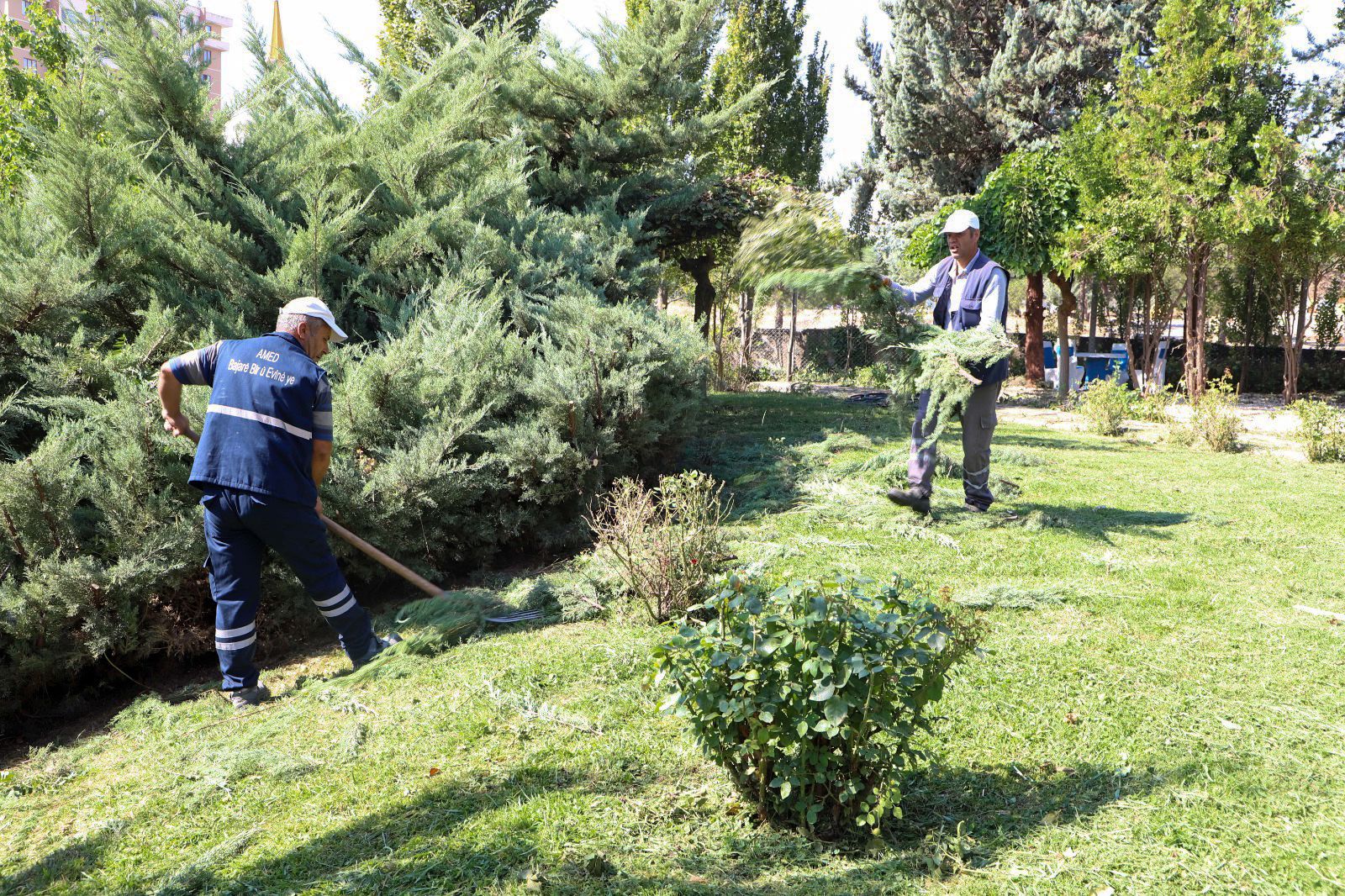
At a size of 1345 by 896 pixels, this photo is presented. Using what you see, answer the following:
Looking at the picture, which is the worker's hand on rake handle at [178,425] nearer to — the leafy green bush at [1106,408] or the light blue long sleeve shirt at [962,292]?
the light blue long sleeve shirt at [962,292]

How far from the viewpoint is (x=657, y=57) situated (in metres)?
10.9

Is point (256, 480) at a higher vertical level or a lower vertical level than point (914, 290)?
lower

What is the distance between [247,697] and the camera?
4.32 metres

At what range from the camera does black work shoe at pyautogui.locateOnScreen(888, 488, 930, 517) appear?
20.6ft

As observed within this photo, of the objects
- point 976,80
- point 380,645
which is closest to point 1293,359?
point 976,80

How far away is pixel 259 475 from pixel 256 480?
3cm

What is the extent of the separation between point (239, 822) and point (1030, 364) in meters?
19.1

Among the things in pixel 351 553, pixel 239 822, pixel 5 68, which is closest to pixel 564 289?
pixel 351 553

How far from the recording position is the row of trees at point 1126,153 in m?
12.9

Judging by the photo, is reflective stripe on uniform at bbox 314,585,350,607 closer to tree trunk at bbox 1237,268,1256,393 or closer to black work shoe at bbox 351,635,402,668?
black work shoe at bbox 351,635,402,668

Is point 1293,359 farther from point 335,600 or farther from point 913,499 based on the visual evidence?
point 335,600

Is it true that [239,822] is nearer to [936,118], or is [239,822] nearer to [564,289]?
[564,289]

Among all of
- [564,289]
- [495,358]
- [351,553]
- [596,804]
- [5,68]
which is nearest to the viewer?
[596,804]

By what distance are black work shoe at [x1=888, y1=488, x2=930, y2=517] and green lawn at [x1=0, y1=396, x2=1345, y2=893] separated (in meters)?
0.76
